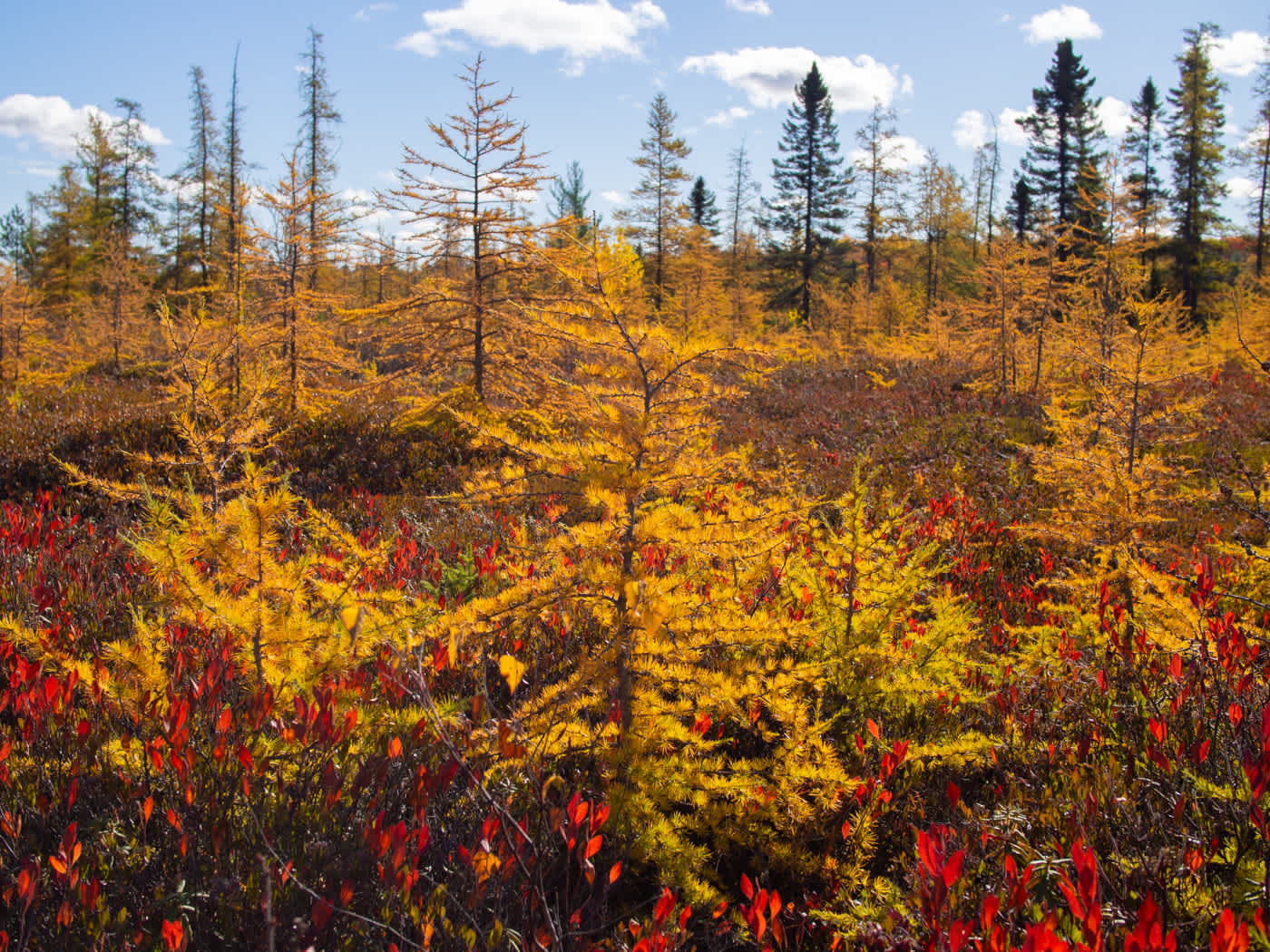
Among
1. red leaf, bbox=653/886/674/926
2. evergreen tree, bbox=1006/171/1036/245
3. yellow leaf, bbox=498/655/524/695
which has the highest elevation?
evergreen tree, bbox=1006/171/1036/245

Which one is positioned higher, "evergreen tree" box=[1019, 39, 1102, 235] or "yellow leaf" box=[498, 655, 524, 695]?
"evergreen tree" box=[1019, 39, 1102, 235]

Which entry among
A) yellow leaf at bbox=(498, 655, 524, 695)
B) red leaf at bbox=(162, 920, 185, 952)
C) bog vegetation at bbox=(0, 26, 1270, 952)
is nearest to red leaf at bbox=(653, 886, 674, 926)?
bog vegetation at bbox=(0, 26, 1270, 952)

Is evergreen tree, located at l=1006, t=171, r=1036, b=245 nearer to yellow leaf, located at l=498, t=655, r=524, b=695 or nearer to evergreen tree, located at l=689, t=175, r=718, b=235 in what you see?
evergreen tree, located at l=689, t=175, r=718, b=235

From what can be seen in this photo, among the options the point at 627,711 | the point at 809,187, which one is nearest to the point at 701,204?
the point at 809,187

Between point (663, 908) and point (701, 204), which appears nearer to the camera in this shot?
point (663, 908)

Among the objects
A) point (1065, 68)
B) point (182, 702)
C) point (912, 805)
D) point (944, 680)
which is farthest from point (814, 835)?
point (1065, 68)

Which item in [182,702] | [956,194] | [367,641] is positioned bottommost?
[182,702]

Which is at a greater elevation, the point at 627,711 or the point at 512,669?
the point at 512,669

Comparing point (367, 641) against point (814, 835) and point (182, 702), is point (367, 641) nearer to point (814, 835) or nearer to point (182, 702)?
point (182, 702)

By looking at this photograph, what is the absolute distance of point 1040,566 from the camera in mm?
6676

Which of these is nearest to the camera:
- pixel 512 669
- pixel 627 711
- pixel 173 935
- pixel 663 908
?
pixel 173 935

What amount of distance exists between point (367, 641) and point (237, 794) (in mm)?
810

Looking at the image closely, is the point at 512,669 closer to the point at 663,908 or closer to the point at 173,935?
the point at 663,908

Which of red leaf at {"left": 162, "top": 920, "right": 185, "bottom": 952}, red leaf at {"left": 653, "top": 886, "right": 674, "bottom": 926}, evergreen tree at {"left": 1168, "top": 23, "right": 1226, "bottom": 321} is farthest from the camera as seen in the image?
evergreen tree at {"left": 1168, "top": 23, "right": 1226, "bottom": 321}
